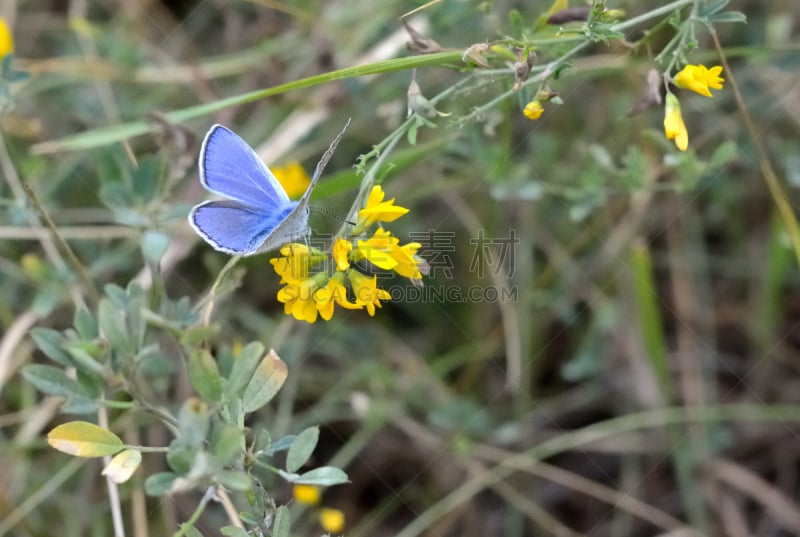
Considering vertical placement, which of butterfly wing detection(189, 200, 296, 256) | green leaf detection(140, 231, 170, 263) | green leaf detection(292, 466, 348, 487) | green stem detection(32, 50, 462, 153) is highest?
green stem detection(32, 50, 462, 153)

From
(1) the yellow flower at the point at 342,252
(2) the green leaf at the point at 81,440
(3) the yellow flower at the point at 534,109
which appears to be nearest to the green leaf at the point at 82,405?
(2) the green leaf at the point at 81,440

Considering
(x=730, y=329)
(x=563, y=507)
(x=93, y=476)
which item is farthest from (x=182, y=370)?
(x=730, y=329)

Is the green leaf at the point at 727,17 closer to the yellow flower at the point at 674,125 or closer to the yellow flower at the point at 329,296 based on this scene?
the yellow flower at the point at 674,125

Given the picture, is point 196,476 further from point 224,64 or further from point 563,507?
point 224,64

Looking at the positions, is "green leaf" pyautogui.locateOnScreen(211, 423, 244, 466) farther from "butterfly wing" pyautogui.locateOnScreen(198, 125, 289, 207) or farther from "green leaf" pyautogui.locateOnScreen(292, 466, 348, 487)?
"butterfly wing" pyautogui.locateOnScreen(198, 125, 289, 207)

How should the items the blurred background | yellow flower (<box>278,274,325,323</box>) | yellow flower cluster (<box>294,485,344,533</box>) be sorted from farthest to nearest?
the blurred background → yellow flower cluster (<box>294,485,344,533</box>) → yellow flower (<box>278,274,325,323</box>)

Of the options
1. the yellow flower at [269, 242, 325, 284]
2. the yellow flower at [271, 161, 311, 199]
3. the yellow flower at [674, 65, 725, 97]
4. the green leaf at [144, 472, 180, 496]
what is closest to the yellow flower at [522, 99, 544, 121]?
the yellow flower at [674, 65, 725, 97]

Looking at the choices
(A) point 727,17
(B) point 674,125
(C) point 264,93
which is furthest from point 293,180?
(A) point 727,17
